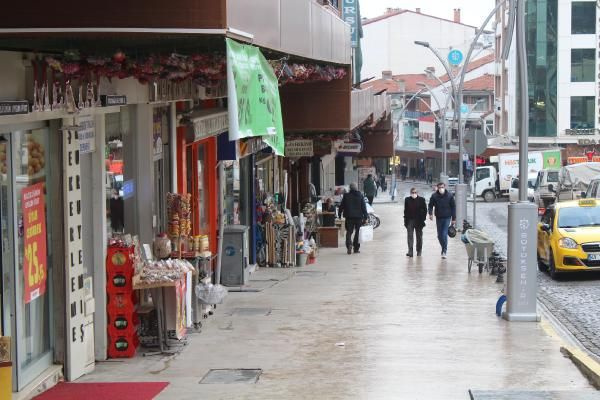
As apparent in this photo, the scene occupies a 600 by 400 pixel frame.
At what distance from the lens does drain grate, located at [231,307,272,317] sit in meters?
14.6

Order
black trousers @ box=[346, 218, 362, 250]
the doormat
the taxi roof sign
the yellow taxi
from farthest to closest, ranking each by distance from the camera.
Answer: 1. black trousers @ box=[346, 218, 362, 250]
2. the taxi roof sign
3. the yellow taxi
4. the doormat

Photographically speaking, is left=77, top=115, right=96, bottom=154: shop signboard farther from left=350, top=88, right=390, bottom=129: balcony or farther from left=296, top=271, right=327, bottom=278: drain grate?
left=350, top=88, right=390, bottom=129: balcony

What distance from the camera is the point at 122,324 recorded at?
11.1 m

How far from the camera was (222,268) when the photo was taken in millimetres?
17375

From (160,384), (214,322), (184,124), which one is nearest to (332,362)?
(160,384)

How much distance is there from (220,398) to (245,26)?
3.12 meters

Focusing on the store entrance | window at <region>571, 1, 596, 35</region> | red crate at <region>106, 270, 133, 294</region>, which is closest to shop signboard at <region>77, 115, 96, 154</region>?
the store entrance

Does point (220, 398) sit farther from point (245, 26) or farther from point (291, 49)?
point (291, 49)

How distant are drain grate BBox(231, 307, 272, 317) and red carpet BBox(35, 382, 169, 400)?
466 centimetres

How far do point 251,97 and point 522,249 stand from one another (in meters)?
5.93

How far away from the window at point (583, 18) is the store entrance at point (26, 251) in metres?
67.2

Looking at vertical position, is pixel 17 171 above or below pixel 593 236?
above

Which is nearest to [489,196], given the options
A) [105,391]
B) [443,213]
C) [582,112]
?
[582,112]

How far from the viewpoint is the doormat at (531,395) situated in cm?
Answer: 912
